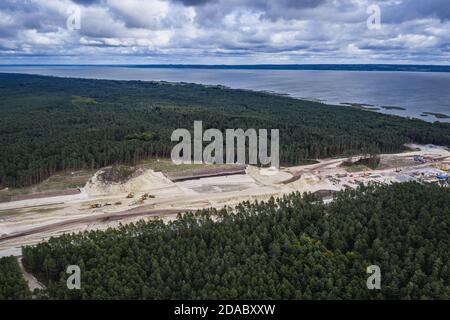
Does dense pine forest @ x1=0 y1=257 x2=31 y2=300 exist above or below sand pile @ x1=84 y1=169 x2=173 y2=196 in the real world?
below

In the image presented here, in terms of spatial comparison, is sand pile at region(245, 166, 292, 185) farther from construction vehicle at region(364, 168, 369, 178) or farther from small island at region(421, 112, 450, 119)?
small island at region(421, 112, 450, 119)

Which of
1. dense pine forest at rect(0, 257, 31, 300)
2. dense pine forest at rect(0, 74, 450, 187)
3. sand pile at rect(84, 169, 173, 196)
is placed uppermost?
dense pine forest at rect(0, 74, 450, 187)

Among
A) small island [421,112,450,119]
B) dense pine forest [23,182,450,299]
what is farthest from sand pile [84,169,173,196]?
small island [421,112,450,119]

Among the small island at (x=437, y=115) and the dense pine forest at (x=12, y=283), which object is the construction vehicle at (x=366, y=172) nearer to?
the dense pine forest at (x=12, y=283)

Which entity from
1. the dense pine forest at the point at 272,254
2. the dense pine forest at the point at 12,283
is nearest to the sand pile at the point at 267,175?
the dense pine forest at the point at 272,254

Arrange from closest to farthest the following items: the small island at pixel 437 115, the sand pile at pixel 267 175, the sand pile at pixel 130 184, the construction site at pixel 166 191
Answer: the construction site at pixel 166 191 < the sand pile at pixel 130 184 < the sand pile at pixel 267 175 < the small island at pixel 437 115

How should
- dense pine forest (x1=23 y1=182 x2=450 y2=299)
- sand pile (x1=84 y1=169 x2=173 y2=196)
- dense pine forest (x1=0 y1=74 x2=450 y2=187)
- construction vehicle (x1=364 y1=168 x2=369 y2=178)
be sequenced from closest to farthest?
dense pine forest (x1=23 y1=182 x2=450 y2=299) → sand pile (x1=84 y1=169 x2=173 y2=196) → dense pine forest (x1=0 y1=74 x2=450 y2=187) → construction vehicle (x1=364 y1=168 x2=369 y2=178)

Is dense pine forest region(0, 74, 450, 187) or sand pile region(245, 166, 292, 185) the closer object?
sand pile region(245, 166, 292, 185)

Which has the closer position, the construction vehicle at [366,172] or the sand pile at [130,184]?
the sand pile at [130,184]

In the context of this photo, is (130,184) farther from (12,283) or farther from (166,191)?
(12,283)
